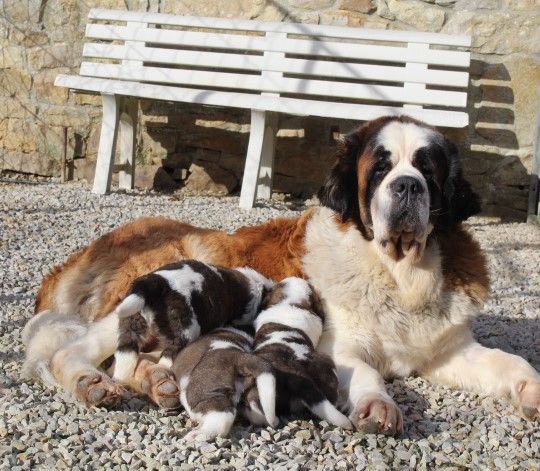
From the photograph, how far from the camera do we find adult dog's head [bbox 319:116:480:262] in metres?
2.86

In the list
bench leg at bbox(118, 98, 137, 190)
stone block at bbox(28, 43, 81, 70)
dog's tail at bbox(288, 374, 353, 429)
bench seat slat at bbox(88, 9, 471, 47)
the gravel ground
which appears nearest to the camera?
the gravel ground

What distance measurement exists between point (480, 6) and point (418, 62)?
793mm

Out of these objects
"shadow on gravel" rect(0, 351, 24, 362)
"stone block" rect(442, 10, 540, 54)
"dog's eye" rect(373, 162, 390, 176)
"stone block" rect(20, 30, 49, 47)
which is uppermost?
"stone block" rect(442, 10, 540, 54)

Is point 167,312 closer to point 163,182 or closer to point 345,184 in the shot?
point 345,184

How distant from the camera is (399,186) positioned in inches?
112

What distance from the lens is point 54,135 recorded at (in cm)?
721

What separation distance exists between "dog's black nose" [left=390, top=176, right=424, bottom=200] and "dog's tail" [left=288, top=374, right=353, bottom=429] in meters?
0.73

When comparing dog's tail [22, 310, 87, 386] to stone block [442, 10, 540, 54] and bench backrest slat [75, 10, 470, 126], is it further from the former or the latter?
stone block [442, 10, 540, 54]

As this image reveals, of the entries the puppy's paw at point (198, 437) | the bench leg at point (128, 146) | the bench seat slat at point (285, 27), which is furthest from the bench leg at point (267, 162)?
the puppy's paw at point (198, 437)

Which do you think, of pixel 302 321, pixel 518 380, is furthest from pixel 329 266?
pixel 518 380

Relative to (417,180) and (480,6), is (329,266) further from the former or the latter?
(480,6)

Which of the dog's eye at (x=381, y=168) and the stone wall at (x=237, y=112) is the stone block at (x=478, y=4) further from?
the dog's eye at (x=381, y=168)

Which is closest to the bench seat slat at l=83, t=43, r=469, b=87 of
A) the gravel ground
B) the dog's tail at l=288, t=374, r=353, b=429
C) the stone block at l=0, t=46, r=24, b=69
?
the stone block at l=0, t=46, r=24, b=69

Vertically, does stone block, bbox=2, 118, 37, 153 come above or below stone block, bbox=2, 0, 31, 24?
below
